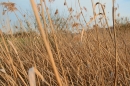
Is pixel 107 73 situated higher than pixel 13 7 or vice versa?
pixel 13 7

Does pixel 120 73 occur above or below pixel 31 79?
below

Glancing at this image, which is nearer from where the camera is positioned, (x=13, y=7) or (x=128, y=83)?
(x=128, y=83)

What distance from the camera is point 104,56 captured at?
1554 mm

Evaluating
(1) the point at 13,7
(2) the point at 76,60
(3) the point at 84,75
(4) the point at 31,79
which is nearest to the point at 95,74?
(3) the point at 84,75

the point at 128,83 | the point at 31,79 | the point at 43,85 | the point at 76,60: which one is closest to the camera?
the point at 31,79

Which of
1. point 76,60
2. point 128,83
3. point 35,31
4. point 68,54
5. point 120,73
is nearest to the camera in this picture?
point 128,83

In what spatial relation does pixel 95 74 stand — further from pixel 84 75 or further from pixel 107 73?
pixel 107 73

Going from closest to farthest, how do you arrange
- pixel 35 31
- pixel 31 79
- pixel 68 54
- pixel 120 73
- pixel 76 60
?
pixel 31 79 → pixel 120 73 → pixel 76 60 → pixel 68 54 → pixel 35 31

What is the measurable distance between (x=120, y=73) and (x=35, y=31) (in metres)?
1.20

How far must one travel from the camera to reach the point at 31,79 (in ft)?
1.10

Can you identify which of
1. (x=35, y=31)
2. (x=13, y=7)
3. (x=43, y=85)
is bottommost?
(x=43, y=85)

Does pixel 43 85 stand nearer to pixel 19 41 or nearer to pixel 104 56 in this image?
pixel 104 56

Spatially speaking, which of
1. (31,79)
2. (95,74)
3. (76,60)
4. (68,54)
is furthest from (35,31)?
(31,79)

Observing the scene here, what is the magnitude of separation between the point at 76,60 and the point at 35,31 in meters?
0.81
